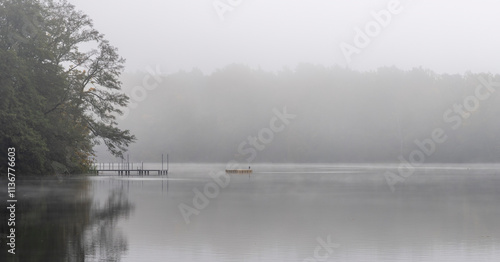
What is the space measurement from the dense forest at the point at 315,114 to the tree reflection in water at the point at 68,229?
4285 inches

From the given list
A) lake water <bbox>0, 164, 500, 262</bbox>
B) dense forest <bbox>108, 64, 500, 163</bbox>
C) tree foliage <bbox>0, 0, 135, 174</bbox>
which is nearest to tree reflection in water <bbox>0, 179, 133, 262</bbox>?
lake water <bbox>0, 164, 500, 262</bbox>

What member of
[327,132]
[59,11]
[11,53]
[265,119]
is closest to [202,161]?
[265,119]

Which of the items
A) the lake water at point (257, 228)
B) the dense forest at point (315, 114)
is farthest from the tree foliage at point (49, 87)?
the dense forest at point (315, 114)

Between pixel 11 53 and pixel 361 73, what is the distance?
11163 centimetres

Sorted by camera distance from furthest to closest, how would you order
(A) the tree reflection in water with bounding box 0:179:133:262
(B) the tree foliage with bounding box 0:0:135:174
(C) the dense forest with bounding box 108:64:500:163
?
(C) the dense forest with bounding box 108:64:500:163 → (B) the tree foliage with bounding box 0:0:135:174 → (A) the tree reflection in water with bounding box 0:179:133:262

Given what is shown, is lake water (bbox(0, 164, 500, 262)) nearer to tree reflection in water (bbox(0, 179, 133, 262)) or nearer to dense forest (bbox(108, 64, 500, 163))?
tree reflection in water (bbox(0, 179, 133, 262))

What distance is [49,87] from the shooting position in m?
Answer: 57.1

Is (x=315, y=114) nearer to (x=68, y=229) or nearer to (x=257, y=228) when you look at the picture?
(x=257, y=228)

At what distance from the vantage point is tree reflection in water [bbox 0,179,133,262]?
1479 cm

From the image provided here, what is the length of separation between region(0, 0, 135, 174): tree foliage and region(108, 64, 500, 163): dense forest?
78.4 m

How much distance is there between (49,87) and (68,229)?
4006cm

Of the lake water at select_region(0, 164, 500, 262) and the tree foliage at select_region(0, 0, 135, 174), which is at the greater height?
the tree foliage at select_region(0, 0, 135, 174)

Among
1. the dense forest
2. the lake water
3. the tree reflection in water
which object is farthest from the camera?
the dense forest

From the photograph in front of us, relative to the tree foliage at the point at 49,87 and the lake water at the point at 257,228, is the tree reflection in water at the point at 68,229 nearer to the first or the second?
the lake water at the point at 257,228
